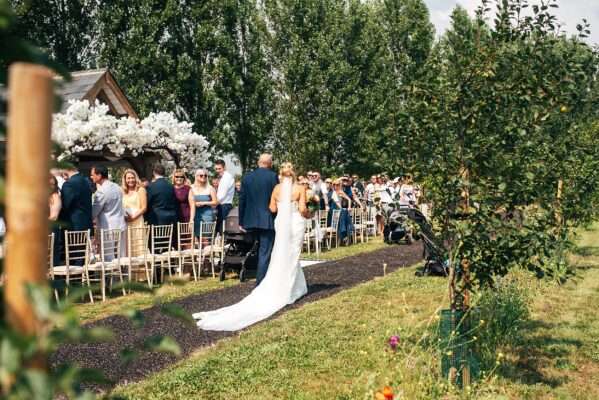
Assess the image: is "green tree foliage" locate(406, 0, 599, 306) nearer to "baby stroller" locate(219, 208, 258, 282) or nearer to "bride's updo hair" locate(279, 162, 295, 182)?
"bride's updo hair" locate(279, 162, 295, 182)

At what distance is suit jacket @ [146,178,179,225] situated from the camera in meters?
12.4

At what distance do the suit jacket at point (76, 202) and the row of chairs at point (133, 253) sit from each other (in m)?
0.25

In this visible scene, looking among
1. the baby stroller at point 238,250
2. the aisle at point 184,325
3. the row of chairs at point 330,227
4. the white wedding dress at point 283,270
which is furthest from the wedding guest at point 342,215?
the white wedding dress at point 283,270

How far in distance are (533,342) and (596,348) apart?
604 mm

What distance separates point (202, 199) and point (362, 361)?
747 cm

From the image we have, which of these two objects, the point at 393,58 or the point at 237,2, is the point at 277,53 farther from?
the point at 393,58

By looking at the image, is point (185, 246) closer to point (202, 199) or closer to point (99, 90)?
point (202, 199)

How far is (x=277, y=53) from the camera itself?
121 feet

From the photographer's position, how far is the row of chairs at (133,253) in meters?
10.4

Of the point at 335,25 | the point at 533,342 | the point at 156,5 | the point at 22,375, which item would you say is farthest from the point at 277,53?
the point at 22,375

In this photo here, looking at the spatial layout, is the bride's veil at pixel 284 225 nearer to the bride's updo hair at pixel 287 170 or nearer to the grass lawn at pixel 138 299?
the bride's updo hair at pixel 287 170

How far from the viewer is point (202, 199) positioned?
1354 centimetres

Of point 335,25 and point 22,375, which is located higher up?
point 335,25

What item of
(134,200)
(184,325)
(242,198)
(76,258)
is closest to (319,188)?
(134,200)
